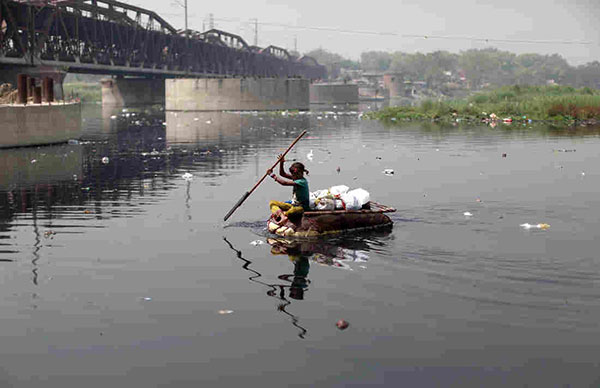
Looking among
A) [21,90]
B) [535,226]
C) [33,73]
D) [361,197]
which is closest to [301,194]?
[361,197]

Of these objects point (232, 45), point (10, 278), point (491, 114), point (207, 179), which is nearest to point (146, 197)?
point (207, 179)

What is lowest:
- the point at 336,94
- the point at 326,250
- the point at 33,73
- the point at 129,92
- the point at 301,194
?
the point at 326,250

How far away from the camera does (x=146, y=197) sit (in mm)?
18984

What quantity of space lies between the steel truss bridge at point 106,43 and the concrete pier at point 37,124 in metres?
23.6

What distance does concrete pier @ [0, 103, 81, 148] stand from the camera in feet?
102

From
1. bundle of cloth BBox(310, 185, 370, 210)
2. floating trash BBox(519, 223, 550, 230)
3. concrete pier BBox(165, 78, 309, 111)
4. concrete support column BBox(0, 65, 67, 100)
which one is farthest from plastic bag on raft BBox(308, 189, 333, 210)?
concrete pier BBox(165, 78, 309, 111)

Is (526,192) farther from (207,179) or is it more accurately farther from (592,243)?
(207,179)

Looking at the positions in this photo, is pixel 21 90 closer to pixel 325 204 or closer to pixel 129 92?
pixel 325 204

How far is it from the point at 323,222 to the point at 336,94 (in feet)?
429

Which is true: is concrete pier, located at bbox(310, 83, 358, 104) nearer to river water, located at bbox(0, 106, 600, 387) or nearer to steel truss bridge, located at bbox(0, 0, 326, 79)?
steel truss bridge, located at bbox(0, 0, 326, 79)

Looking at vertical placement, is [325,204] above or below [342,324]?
above

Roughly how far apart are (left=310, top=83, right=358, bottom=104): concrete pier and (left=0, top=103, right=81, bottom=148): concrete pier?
10714 cm

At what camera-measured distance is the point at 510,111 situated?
6197 cm

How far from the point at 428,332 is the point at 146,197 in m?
12.0
